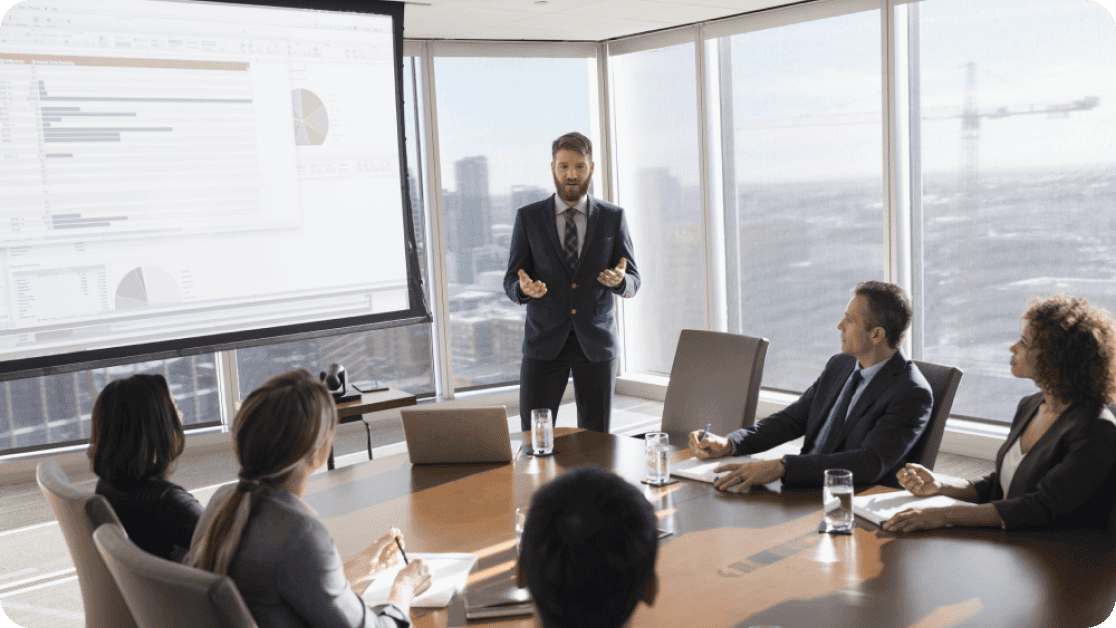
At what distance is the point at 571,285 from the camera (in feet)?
13.9

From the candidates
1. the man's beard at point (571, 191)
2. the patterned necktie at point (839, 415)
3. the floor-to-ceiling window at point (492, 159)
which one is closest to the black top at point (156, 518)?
the patterned necktie at point (839, 415)

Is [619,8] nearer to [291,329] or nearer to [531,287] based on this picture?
[531,287]

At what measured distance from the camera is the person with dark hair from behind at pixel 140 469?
2.14m

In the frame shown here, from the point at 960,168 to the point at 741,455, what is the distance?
3249mm

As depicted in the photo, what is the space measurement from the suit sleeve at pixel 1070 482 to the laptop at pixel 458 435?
144cm

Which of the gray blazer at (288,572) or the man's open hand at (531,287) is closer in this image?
the gray blazer at (288,572)

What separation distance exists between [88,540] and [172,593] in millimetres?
656

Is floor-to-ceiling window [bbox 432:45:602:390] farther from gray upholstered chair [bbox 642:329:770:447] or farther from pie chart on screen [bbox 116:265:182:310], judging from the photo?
gray upholstered chair [bbox 642:329:770:447]

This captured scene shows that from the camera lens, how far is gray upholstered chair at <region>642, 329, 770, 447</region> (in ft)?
11.1

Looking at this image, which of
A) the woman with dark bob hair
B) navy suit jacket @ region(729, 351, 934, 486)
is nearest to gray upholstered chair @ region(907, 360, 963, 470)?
navy suit jacket @ region(729, 351, 934, 486)

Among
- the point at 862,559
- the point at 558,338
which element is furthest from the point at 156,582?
the point at 558,338

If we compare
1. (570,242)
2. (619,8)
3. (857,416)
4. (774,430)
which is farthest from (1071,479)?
(619,8)

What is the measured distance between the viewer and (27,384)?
571 cm

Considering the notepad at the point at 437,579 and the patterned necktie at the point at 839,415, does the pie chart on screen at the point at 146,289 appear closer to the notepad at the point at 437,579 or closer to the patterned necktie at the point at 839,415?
the notepad at the point at 437,579
